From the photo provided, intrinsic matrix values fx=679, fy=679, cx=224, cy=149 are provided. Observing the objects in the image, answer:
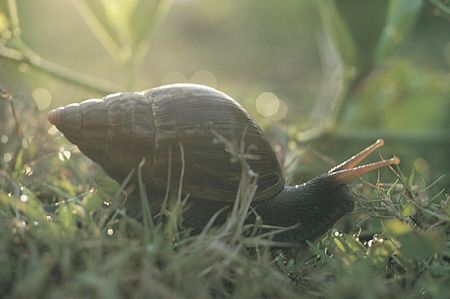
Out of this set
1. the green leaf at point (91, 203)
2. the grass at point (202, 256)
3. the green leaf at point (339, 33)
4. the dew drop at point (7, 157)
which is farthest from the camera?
the green leaf at point (339, 33)

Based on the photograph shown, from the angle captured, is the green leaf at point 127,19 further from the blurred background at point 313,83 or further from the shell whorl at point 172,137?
the shell whorl at point 172,137

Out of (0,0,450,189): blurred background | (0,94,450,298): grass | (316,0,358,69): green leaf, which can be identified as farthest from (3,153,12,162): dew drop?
(316,0,358,69): green leaf

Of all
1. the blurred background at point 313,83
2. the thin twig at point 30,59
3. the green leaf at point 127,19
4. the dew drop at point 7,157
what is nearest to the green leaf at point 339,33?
the blurred background at point 313,83

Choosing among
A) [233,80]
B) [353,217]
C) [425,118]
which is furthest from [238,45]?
[353,217]

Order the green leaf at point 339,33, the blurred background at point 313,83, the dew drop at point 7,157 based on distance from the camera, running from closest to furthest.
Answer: the dew drop at point 7,157, the blurred background at point 313,83, the green leaf at point 339,33

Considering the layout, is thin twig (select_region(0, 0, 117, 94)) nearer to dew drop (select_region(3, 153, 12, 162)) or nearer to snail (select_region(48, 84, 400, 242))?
dew drop (select_region(3, 153, 12, 162))

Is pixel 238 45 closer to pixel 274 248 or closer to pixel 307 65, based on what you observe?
pixel 307 65
